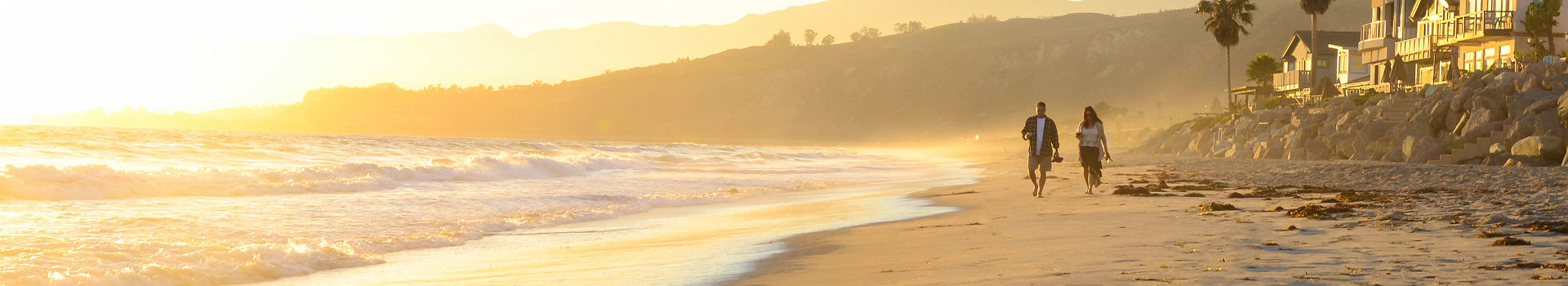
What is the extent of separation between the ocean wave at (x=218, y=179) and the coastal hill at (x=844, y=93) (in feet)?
379

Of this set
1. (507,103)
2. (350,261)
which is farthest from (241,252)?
(507,103)

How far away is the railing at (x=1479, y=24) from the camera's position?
120 feet

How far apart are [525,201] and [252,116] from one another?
7671 inches

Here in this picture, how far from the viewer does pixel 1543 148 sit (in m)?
20.4

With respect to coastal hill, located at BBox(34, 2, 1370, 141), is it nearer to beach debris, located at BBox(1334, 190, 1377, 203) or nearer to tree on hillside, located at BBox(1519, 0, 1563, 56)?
tree on hillside, located at BBox(1519, 0, 1563, 56)

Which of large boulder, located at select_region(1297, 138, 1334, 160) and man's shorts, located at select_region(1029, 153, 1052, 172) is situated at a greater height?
man's shorts, located at select_region(1029, 153, 1052, 172)

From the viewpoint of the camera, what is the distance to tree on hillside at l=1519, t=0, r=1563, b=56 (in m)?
34.4

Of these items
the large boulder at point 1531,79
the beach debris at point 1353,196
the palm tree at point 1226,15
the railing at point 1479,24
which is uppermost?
the palm tree at point 1226,15

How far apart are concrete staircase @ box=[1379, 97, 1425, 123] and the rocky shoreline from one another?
0.03 m

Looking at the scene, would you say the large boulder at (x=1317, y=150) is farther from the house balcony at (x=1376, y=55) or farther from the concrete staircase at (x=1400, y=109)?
the house balcony at (x=1376, y=55)

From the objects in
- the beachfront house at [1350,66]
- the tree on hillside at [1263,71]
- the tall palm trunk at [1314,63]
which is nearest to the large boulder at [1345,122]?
the tall palm trunk at [1314,63]

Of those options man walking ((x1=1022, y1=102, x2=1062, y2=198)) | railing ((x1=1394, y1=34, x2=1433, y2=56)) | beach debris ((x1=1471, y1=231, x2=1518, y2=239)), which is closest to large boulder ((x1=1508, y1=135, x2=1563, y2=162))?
man walking ((x1=1022, y1=102, x2=1062, y2=198))

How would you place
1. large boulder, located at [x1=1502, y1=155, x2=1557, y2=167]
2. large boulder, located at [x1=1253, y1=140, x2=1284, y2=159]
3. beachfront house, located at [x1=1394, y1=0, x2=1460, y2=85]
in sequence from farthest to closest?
beachfront house, located at [x1=1394, y1=0, x2=1460, y2=85]
large boulder, located at [x1=1253, y1=140, x2=1284, y2=159]
large boulder, located at [x1=1502, y1=155, x2=1557, y2=167]

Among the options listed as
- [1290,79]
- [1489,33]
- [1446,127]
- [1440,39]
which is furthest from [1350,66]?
[1446,127]
